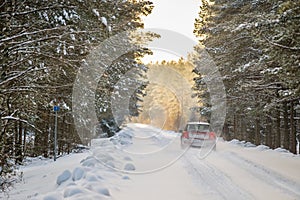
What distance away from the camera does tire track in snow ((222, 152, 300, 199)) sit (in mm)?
6900

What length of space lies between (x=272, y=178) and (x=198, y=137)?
26.2 ft

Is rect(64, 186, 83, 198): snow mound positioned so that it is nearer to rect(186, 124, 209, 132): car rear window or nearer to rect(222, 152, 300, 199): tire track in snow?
rect(222, 152, 300, 199): tire track in snow

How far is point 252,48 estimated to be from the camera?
607 inches

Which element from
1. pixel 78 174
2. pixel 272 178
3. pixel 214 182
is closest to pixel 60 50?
pixel 78 174

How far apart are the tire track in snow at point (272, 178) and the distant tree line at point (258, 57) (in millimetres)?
2940

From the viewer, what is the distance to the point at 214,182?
766cm

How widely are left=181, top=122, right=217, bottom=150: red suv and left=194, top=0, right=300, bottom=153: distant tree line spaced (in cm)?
270

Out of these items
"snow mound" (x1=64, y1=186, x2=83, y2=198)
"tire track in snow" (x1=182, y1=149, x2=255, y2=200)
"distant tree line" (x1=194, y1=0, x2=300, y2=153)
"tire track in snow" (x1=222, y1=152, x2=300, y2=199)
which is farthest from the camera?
"distant tree line" (x1=194, y1=0, x2=300, y2=153)

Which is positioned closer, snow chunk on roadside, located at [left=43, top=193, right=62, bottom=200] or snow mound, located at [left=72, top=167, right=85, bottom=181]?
snow chunk on roadside, located at [left=43, top=193, right=62, bottom=200]

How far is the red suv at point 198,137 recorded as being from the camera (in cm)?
1609

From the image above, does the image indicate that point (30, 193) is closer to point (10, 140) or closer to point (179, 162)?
point (10, 140)

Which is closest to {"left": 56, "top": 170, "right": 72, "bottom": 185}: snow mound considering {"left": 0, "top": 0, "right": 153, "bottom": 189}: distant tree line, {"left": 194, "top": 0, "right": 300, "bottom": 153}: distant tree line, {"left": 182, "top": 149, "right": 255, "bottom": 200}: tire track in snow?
{"left": 0, "top": 0, "right": 153, "bottom": 189}: distant tree line

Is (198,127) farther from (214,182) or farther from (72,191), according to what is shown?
(72,191)

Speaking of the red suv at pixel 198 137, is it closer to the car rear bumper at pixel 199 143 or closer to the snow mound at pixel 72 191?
the car rear bumper at pixel 199 143
